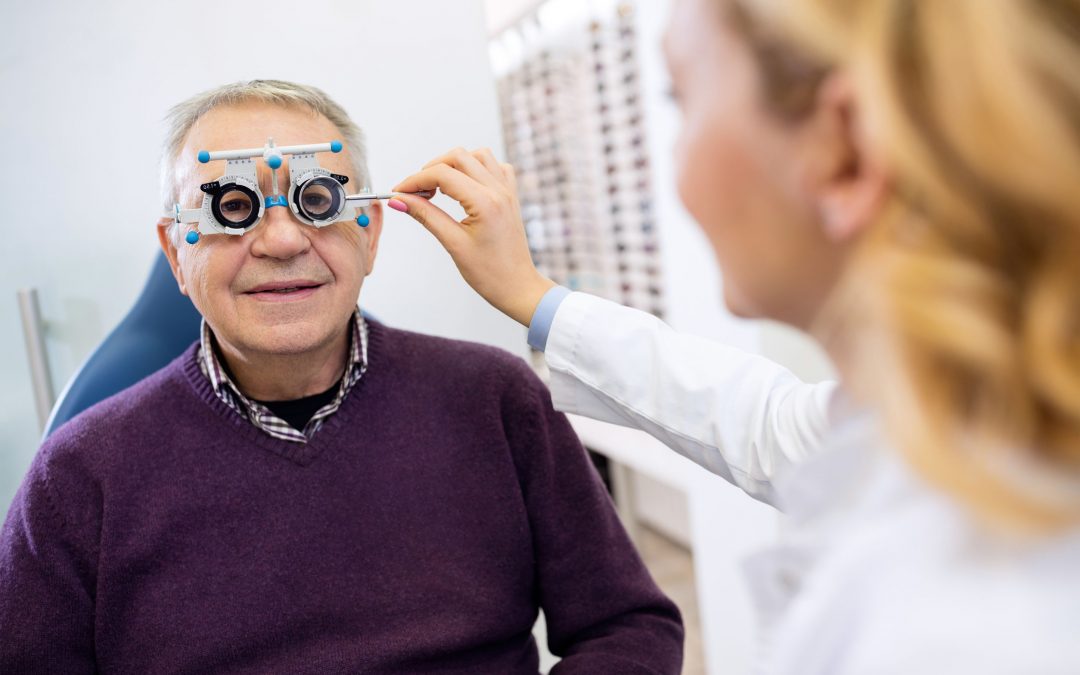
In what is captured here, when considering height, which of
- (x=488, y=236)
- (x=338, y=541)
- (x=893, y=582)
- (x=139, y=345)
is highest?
(x=488, y=236)

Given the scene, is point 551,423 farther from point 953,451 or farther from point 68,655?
point 953,451

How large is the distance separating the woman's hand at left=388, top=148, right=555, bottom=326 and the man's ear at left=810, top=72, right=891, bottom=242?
0.60 m

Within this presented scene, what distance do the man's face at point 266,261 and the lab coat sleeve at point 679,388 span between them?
13.9 inches

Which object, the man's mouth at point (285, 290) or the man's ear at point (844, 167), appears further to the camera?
the man's mouth at point (285, 290)

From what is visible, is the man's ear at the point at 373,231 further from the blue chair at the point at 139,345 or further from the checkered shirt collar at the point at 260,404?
the blue chair at the point at 139,345

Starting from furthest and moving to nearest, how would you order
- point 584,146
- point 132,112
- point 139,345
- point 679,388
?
point 584,146, point 132,112, point 139,345, point 679,388

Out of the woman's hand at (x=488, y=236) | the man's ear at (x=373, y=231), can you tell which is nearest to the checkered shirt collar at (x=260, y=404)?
the man's ear at (x=373, y=231)

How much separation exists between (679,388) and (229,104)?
0.76 metres

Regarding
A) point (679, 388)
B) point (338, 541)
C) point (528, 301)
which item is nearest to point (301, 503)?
point (338, 541)

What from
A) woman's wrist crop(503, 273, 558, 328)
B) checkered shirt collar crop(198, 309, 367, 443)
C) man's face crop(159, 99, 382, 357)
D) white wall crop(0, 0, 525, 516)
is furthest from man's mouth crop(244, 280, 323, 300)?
white wall crop(0, 0, 525, 516)

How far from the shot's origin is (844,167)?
0.62 m

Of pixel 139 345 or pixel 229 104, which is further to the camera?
pixel 139 345

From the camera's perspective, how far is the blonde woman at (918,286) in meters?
0.50

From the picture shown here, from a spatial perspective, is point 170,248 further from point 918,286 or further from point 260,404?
point 918,286
